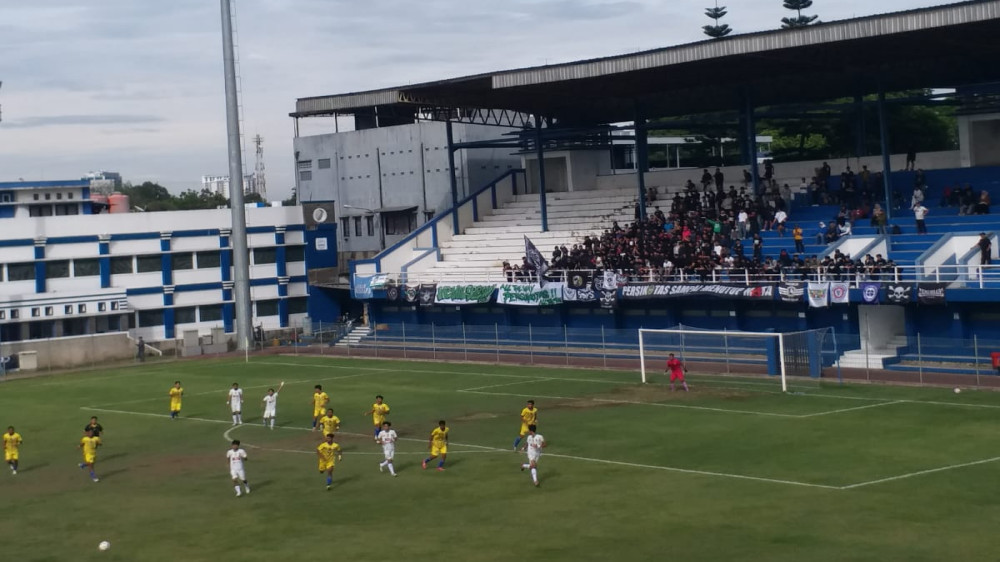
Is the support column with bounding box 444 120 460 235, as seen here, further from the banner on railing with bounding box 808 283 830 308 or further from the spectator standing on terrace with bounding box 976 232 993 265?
the spectator standing on terrace with bounding box 976 232 993 265

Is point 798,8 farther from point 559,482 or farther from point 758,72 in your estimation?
point 559,482

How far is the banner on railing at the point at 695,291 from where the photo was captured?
54188 millimetres

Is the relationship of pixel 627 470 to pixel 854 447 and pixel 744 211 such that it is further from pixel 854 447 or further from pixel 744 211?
pixel 744 211

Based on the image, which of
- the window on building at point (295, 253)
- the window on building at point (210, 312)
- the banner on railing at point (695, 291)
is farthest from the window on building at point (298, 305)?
the banner on railing at point (695, 291)

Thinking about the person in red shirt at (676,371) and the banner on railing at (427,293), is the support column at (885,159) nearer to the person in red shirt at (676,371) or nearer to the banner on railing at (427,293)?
the person in red shirt at (676,371)

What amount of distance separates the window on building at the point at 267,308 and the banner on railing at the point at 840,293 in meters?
42.0

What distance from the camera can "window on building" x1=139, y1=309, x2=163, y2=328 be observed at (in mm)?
77062

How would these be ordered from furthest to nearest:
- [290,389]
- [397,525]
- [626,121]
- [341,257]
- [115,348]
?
[341,257], [626,121], [115,348], [290,389], [397,525]

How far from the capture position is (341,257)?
8688cm

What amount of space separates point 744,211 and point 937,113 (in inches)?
1463

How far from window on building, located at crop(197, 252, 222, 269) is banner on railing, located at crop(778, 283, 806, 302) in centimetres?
4051

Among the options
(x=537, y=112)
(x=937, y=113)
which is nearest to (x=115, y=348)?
(x=537, y=112)

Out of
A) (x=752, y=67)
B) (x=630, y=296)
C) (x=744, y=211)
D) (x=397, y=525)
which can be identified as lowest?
(x=397, y=525)

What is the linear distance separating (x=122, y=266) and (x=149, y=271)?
1.72 meters
